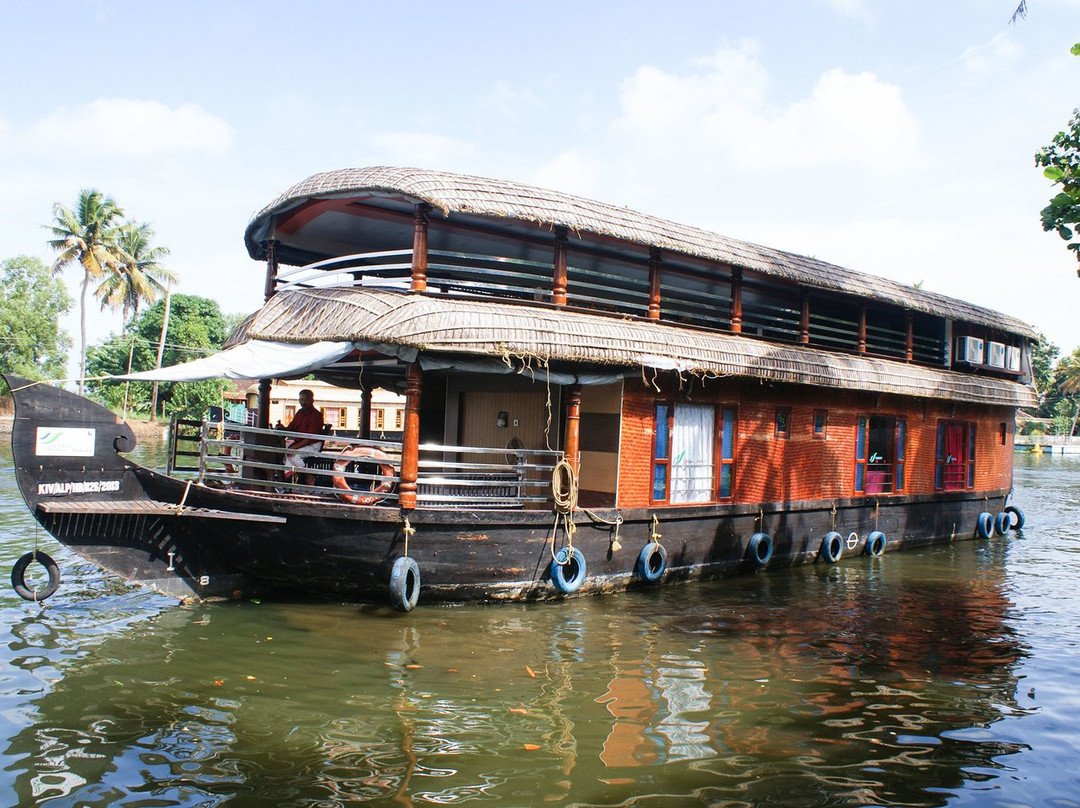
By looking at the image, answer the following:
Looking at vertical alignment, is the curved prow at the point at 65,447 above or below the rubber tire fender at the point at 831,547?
above

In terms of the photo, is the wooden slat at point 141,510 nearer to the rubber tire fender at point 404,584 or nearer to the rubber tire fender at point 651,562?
the rubber tire fender at point 404,584

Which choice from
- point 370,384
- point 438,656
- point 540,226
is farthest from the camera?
point 370,384

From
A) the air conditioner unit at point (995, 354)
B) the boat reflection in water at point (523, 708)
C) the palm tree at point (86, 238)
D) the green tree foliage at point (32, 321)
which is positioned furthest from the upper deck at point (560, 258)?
the green tree foliage at point (32, 321)

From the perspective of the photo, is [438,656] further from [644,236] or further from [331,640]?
[644,236]

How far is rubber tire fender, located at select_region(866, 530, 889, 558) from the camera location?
13070 millimetres

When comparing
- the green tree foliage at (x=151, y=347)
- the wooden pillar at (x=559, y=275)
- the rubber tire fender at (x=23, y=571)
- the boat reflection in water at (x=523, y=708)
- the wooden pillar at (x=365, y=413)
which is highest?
the green tree foliage at (x=151, y=347)

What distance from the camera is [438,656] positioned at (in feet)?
23.2

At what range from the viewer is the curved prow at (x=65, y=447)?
23.1 ft

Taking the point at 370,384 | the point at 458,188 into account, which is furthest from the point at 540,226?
the point at 370,384

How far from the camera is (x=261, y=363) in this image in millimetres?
8109

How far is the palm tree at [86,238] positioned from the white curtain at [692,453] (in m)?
31.7

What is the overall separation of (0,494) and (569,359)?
13.8 m

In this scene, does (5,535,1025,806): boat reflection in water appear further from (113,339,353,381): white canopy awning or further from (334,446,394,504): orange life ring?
(113,339,353,381): white canopy awning

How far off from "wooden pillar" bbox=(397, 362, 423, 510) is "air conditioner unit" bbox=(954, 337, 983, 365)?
11372mm
